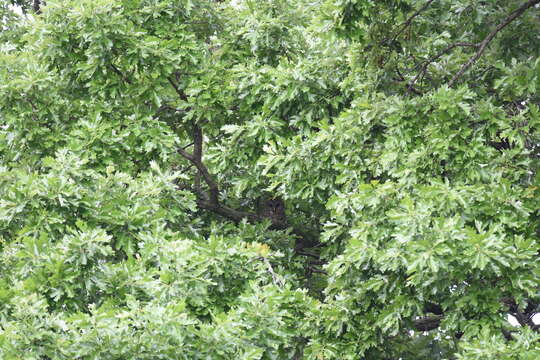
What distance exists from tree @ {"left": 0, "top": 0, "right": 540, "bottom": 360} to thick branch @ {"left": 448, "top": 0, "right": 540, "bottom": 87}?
26 mm

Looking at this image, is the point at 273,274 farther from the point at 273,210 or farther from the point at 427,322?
the point at 273,210

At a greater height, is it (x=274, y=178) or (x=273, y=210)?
(x=274, y=178)

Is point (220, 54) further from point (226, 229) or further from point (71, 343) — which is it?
point (71, 343)

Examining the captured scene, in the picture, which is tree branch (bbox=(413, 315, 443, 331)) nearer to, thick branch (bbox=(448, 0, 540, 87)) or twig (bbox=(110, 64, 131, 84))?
thick branch (bbox=(448, 0, 540, 87))

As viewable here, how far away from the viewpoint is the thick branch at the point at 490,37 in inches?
368

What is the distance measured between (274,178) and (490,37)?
313 centimetres

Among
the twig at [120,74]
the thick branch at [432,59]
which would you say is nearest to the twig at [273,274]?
the thick branch at [432,59]

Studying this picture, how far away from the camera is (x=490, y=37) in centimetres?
970

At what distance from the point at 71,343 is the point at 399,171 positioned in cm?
403

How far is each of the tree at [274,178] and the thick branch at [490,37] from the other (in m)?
0.03

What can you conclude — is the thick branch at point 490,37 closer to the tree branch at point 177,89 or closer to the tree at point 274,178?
the tree at point 274,178

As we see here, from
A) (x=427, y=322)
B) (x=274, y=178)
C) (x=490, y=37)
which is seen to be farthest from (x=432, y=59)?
(x=427, y=322)

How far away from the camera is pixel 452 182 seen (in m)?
9.44

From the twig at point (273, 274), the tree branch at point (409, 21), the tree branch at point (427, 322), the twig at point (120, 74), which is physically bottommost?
the tree branch at point (427, 322)
